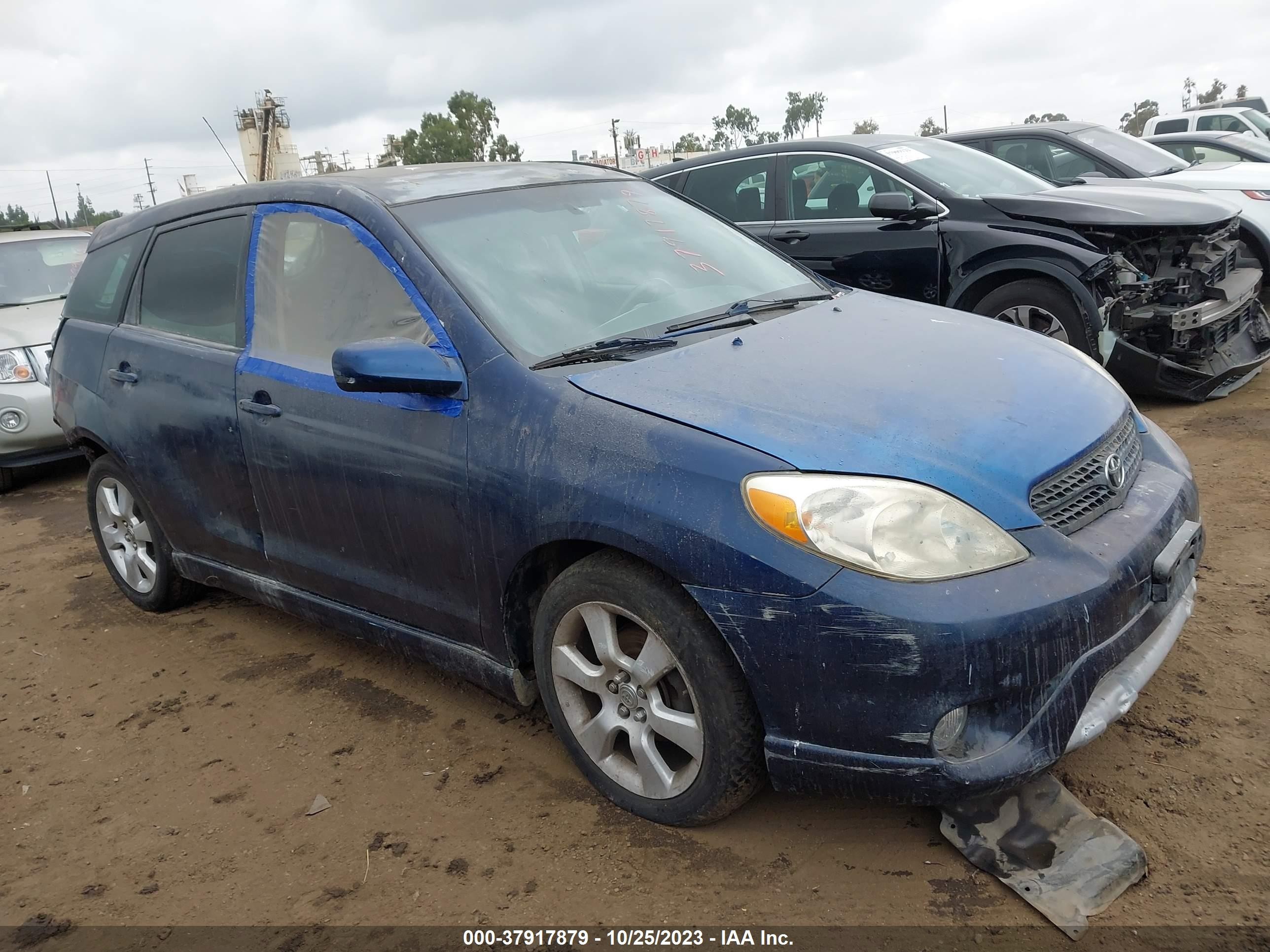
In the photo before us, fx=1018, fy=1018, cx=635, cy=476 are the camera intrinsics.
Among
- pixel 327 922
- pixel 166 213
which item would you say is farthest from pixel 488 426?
pixel 166 213

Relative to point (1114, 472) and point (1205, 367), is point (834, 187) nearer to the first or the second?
point (1205, 367)

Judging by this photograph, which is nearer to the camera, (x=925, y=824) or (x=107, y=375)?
(x=925, y=824)

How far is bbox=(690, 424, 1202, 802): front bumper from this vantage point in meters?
2.13

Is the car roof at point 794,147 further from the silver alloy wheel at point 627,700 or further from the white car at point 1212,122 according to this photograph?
the white car at point 1212,122

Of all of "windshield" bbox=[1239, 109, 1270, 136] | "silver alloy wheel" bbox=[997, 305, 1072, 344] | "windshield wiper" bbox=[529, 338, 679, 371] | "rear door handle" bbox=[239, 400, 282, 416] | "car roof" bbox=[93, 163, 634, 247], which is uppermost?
"windshield" bbox=[1239, 109, 1270, 136]

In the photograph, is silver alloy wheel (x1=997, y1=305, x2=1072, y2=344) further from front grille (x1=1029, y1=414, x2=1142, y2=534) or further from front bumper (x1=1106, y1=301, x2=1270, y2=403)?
front grille (x1=1029, y1=414, x2=1142, y2=534)

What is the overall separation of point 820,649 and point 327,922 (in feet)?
4.56

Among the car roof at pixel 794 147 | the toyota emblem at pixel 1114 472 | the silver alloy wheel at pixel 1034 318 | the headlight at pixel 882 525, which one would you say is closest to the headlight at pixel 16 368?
the car roof at pixel 794 147

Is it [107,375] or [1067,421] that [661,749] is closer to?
[1067,421]

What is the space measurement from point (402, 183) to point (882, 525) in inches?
80.6

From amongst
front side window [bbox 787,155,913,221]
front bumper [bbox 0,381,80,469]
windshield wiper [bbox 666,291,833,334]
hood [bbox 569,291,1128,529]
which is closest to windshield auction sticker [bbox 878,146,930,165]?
front side window [bbox 787,155,913,221]

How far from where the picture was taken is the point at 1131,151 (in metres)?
8.64

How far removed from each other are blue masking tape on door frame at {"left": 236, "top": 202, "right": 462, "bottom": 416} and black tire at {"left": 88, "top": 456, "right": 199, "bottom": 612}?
117cm

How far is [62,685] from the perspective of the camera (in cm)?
405
